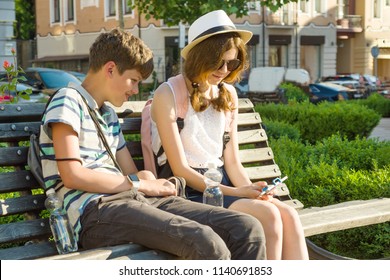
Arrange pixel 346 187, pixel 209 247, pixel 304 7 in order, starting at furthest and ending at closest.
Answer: pixel 304 7 → pixel 346 187 → pixel 209 247

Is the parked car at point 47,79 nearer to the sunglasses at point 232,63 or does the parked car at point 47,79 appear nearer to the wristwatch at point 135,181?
the sunglasses at point 232,63

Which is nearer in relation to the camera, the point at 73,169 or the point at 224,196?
the point at 73,169

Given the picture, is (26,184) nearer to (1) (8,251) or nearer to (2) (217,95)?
(1) (8,251)

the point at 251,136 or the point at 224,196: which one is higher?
the point at 251,136

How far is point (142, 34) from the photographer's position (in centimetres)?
3853

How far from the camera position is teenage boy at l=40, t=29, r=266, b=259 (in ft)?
11.0

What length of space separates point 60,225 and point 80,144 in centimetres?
35

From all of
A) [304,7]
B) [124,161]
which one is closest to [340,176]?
[124,161]

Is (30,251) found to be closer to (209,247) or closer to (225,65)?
(209,247)

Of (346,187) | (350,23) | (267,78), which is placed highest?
(346,187)

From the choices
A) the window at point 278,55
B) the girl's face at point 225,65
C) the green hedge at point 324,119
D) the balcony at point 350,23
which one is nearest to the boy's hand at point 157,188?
the girl's face at point 225,65

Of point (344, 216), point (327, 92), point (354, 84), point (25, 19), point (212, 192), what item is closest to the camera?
point (212, 192)

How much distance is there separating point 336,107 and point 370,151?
5560 millimetres

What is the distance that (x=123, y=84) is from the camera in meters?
3.76
